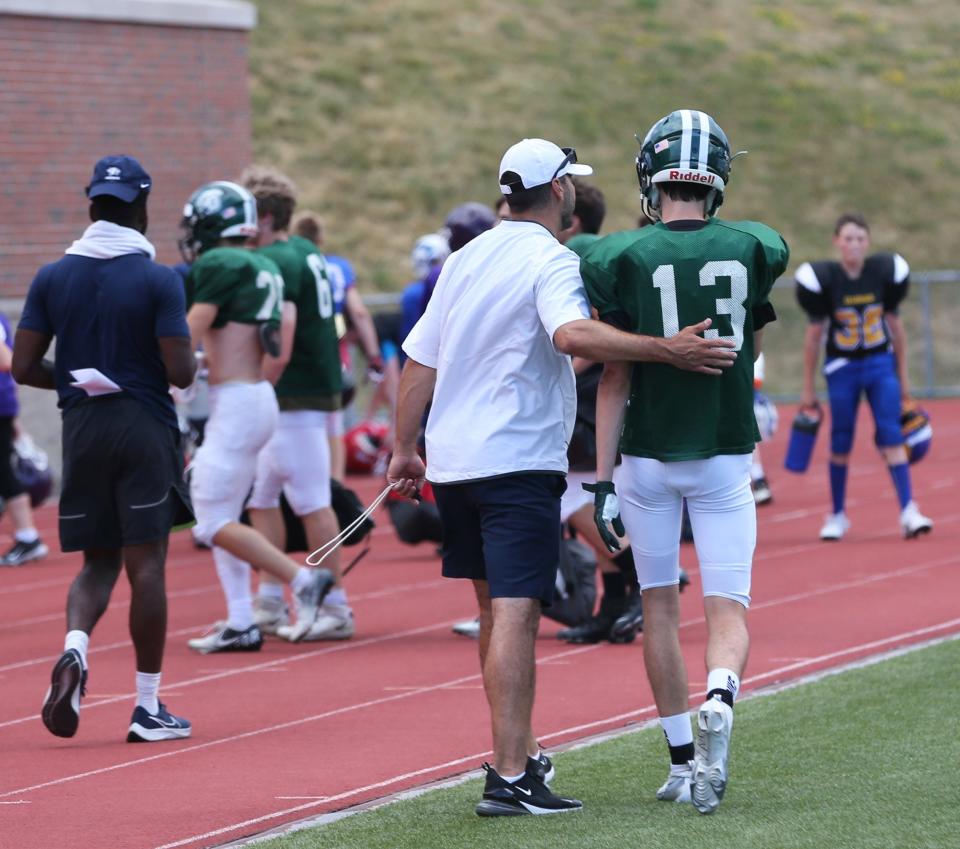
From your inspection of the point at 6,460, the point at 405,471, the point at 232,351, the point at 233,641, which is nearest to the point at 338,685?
the point at 233,641

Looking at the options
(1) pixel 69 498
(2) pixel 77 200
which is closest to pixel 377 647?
(1) pixel 69 498

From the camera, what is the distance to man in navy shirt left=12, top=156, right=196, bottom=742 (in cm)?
732

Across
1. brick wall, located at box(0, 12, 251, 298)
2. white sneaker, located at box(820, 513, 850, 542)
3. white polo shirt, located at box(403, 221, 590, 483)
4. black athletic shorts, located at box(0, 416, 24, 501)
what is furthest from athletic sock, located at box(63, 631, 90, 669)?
brick wall, located at box(0, 12, 251, 298)

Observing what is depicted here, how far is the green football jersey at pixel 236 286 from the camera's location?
914cm

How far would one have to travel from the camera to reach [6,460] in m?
13.7

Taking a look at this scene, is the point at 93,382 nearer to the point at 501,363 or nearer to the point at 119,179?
the point at 119,179

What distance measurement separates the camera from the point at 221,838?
577 centimetres

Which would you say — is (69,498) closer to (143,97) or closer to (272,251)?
(272,251)

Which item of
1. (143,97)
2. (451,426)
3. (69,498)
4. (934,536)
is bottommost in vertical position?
(934,536)

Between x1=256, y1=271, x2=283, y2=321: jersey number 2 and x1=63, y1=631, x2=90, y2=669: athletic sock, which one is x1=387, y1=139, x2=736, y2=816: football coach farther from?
x1=256, y1=271, x2=283, y2=321: jersey number 2

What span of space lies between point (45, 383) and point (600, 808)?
294cm

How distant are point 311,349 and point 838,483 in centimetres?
488

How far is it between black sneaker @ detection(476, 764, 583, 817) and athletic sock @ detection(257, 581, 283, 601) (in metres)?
4.52

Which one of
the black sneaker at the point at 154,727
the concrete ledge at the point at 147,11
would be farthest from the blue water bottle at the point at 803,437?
the concrete ledge at the point at 147,11
